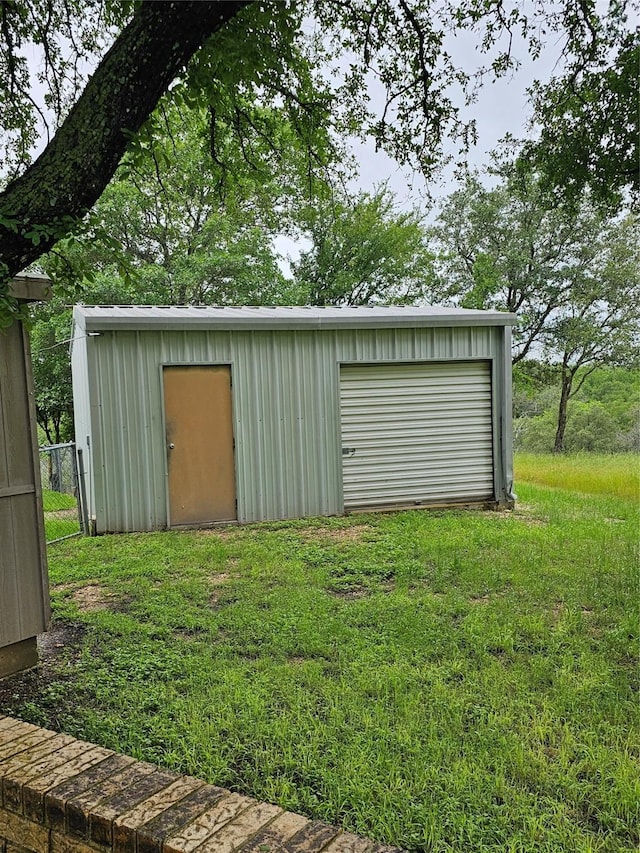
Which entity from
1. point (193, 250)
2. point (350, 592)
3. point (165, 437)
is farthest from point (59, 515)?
point (193, 250)

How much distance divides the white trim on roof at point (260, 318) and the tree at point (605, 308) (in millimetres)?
11183

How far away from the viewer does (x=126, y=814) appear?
5.19 ft

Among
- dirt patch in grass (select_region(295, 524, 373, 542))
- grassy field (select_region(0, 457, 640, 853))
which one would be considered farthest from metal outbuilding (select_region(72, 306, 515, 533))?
grassy field (select_region(0, 457, 640, 853))

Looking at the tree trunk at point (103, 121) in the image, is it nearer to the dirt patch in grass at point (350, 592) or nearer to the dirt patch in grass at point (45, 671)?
the dirt patch in grass at point (45, 671)

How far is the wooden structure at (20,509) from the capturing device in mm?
2945

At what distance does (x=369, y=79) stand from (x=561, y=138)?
5.05 feet

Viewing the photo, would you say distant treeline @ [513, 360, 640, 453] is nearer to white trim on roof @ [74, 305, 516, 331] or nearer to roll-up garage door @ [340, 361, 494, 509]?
roll-up garage door @ [340, 361, 494, 509]

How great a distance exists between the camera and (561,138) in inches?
180

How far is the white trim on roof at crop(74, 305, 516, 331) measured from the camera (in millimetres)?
6504

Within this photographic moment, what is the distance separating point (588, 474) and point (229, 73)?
367 inches

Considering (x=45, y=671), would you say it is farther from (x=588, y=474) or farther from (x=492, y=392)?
(x=588, y=474)

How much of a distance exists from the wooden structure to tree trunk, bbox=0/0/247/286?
2.29 ft

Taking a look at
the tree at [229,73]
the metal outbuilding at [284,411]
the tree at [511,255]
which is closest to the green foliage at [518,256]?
the tree at [511,255]

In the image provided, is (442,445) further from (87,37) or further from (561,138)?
(87,37)
